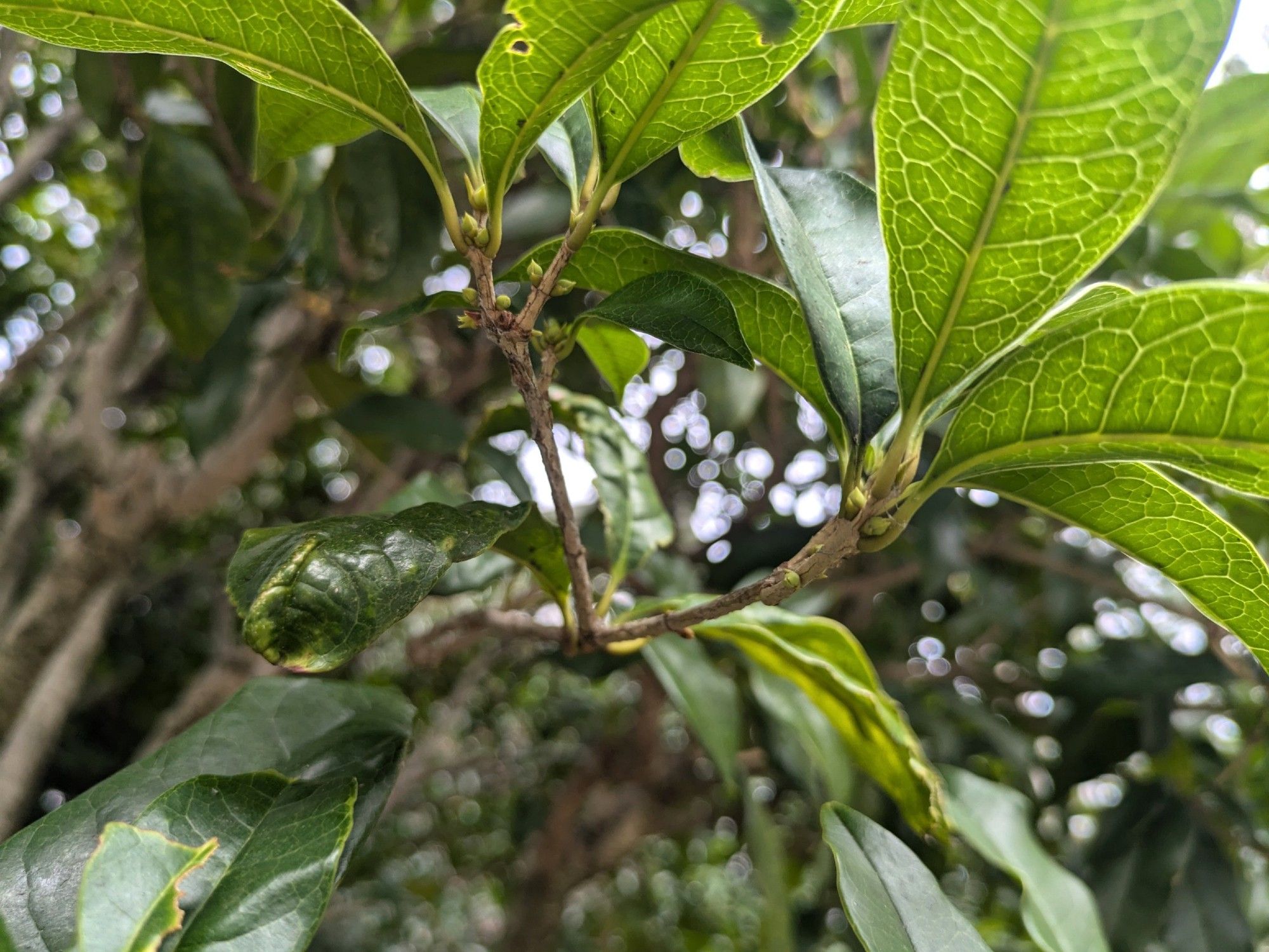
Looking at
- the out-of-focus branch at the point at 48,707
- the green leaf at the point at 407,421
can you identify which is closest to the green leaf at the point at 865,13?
the green leaf at the point at 407,421

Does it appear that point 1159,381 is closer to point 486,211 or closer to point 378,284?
point 486,211

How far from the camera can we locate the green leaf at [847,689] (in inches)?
22.5

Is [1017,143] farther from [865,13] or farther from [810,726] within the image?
[810,726]

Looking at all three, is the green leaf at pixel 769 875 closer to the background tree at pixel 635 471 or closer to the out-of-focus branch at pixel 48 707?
the background tree at pixel 635 471

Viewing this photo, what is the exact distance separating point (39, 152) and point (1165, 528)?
5.20 feet

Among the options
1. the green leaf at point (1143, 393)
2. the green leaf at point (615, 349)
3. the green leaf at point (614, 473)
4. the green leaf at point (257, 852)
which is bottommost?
the green leaf at point (614, 473)

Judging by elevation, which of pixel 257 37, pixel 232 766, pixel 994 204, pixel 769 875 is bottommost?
pixel 769 875

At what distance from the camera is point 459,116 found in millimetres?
513

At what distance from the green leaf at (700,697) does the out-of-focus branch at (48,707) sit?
0.88 m

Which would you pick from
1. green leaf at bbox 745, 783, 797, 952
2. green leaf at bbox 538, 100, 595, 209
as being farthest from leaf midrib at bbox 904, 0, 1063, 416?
green leaf at bbox 745, 783, 797, 952

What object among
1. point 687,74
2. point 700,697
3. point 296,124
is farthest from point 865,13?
point 700,697

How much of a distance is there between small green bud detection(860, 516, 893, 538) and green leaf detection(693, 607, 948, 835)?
0.17 meters

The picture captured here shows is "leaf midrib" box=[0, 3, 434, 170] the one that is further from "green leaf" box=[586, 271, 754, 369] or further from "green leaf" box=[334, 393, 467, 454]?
"green leaf" box=[334, 393, 467, 454]

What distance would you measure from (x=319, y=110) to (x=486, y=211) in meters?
0.15
